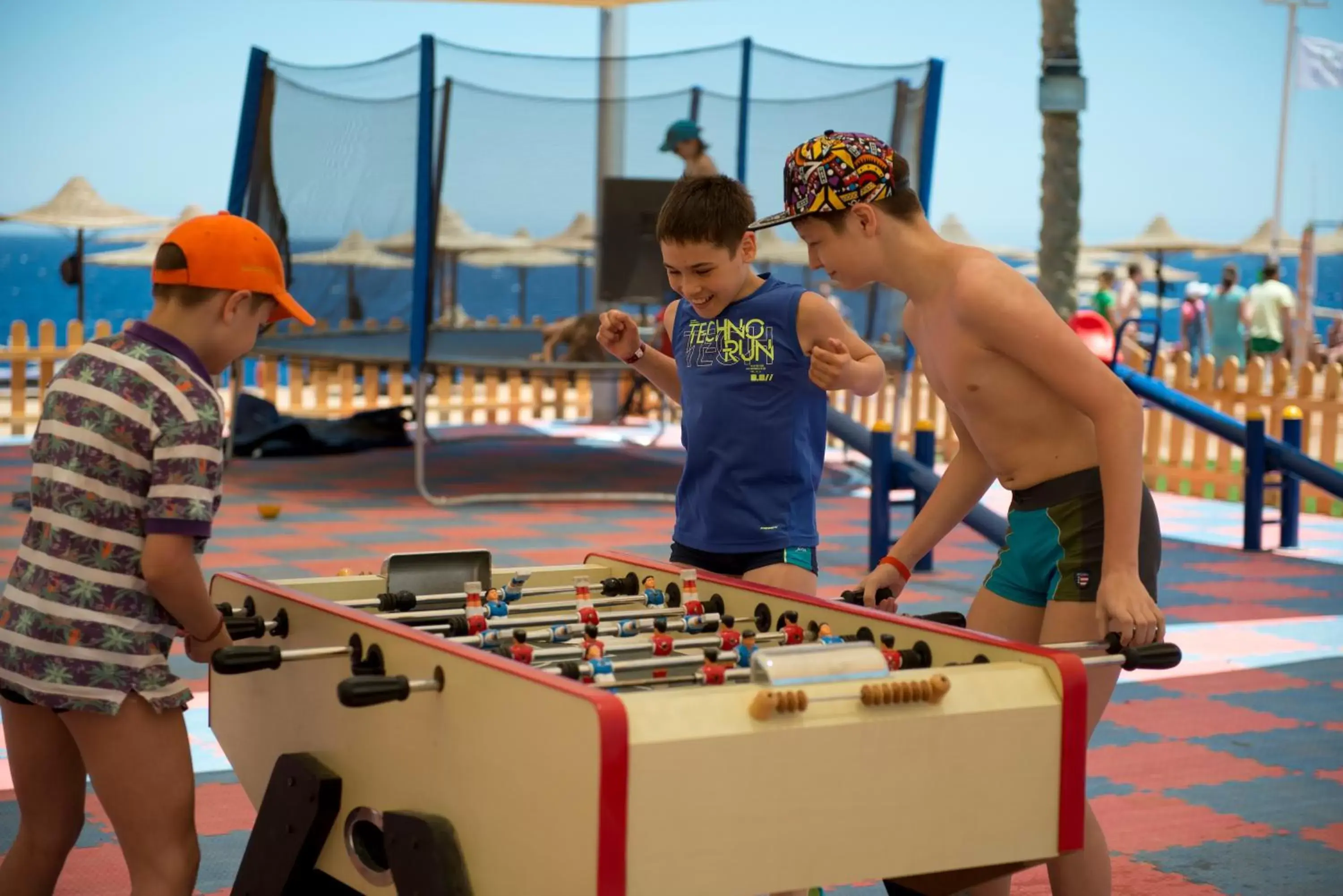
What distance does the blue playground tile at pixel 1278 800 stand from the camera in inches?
170

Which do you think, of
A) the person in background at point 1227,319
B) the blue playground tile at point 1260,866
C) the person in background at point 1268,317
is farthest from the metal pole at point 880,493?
the person in background at point 1268,317

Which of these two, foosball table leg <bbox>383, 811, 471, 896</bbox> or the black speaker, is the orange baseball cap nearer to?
foosball table leg <bbox>383, 811, 471, 896</bbox>

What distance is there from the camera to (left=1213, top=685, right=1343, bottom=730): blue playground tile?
546 cm

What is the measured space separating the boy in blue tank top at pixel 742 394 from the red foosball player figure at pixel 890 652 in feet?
2.72

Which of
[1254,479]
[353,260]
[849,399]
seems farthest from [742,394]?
[849,399]

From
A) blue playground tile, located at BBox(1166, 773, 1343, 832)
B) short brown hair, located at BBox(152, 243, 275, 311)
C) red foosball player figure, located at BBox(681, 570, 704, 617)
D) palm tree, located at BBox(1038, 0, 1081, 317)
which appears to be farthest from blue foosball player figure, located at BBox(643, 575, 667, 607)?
palm tree, located at BBox(1038, 0, 1081, 317)

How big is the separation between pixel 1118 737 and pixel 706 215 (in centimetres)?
252

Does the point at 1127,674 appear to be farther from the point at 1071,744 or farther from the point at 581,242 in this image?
the point at 581,242

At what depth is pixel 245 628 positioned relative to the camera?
9.35ft

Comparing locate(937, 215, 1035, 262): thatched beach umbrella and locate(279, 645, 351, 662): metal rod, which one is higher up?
locate(937, 215, 1035, 262): thatched beach umbrella

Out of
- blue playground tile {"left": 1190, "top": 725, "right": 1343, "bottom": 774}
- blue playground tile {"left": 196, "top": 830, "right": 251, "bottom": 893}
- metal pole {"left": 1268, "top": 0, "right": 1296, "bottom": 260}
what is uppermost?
metal pole {"left": 1268, "top": 0, "right": 1296, "bottom": 260}

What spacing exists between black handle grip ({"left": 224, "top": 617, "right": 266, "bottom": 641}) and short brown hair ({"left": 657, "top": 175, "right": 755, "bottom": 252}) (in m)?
1.28

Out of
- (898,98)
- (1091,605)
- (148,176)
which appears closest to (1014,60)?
(148,176)

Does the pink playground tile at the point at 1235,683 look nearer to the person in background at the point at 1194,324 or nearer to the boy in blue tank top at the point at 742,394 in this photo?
the boy in blue tank top at the point at 742,394
